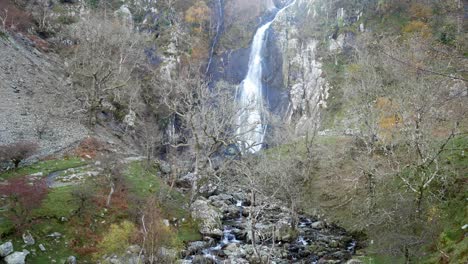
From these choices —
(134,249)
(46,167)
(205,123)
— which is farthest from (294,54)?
(134,249)

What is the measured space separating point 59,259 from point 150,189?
10845 mm

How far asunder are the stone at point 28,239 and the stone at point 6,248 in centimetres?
117

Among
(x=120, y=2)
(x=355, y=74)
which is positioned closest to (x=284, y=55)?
(x=355, y=74)

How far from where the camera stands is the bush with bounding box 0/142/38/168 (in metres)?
26.6

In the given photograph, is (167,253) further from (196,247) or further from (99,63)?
(99,63)

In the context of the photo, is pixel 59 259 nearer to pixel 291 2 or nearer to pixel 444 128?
pixel 444 128

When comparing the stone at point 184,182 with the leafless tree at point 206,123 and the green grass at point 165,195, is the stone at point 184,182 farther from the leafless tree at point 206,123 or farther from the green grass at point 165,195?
the green grass at point 165,195

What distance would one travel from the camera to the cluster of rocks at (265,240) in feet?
74.4

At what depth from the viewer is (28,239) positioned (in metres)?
18.8

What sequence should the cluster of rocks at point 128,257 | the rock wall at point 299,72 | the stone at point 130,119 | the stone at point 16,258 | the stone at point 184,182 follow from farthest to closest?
the rock wall at point 299,72 < the stone at point 130,119 < the stone at point 184,182 < the cluster of rocks at point 128,257 < the stone at point 16,258

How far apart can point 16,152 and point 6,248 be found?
1186cm

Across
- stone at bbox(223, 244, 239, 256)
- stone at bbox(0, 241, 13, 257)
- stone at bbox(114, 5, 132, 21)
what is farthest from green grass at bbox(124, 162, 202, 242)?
stone at bbox(114, 5, 132, 21)

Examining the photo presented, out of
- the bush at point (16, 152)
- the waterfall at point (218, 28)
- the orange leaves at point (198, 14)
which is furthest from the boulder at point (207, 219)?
the orange leaves at point (198, 14)

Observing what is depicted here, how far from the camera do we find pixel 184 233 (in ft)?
84.1
